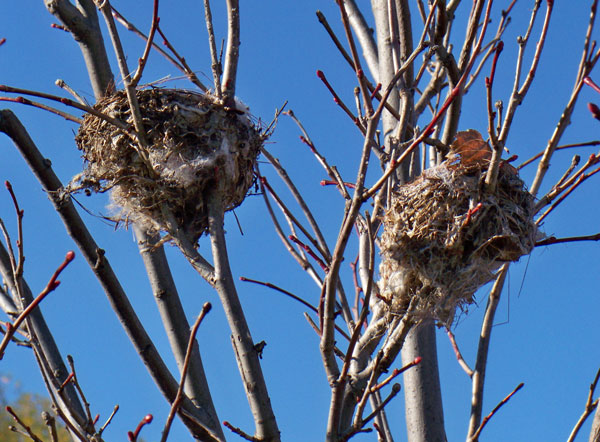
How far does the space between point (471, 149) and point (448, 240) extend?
54 centimetres

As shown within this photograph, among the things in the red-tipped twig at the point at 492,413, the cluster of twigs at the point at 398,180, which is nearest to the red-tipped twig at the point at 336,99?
the cluster of twigs at the point at 398,180

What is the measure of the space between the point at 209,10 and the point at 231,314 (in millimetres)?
1345

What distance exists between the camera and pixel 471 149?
10.7ft

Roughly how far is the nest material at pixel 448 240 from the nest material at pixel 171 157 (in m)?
0.89

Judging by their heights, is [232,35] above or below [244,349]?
above

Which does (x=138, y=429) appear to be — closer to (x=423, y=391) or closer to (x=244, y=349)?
(x=244, y=349)

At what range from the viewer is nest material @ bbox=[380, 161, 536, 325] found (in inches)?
116

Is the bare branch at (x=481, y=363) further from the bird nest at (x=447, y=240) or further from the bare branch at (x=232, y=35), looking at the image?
the bare branch at (x=232, y=35)

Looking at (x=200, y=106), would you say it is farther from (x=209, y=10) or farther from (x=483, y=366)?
(x=483, y=366)

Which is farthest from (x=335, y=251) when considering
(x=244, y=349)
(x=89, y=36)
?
(x=89, y=36)

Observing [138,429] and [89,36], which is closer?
[138,429]

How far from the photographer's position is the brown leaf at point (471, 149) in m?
3.21

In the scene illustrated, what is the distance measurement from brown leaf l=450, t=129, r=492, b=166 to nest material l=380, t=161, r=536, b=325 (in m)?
0.12

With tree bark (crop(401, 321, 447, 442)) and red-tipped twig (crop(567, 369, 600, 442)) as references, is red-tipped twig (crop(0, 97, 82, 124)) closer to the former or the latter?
tree bark (crop(401, 321, 447, 442))
